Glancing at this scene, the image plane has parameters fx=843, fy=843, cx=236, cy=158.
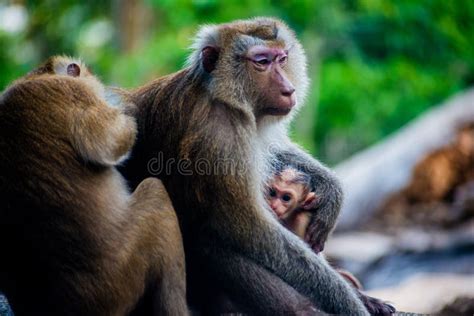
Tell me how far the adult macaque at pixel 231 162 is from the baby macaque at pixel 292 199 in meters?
0.34

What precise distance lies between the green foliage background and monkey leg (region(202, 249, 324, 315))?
33.8 feet

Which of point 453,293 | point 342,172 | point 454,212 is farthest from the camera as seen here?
point 342,172

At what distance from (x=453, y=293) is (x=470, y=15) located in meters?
8.50

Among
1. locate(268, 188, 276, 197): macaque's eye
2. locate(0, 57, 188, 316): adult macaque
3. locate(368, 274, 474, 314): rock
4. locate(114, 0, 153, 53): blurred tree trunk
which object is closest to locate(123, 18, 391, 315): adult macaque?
locate(268, 188, 276, 197): macaque's eye

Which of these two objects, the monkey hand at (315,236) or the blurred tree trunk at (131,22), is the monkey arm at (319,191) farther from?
the blurred tree trunk at (131,22)

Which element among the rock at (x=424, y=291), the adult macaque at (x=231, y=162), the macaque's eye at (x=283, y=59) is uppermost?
the rock at (x=424, y=291)

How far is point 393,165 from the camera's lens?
1560cm

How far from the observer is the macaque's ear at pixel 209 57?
6.00 m

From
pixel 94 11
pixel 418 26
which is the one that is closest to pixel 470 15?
pixel 418 26

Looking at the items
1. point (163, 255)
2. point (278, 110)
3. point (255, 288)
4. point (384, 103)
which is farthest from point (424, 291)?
point (384, 103)

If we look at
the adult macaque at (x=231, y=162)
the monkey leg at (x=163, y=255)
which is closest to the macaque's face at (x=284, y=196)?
the adult macaque at (x=231, y=162)

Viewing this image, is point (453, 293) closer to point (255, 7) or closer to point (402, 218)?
point (402, 218)

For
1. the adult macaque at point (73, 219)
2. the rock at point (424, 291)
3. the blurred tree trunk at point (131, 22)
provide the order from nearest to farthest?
the adult macaque at point (73, 219) < the rock at point (424, 291) < the blurred tree trunk at point (131, 22)

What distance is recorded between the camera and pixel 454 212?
15055 mm
